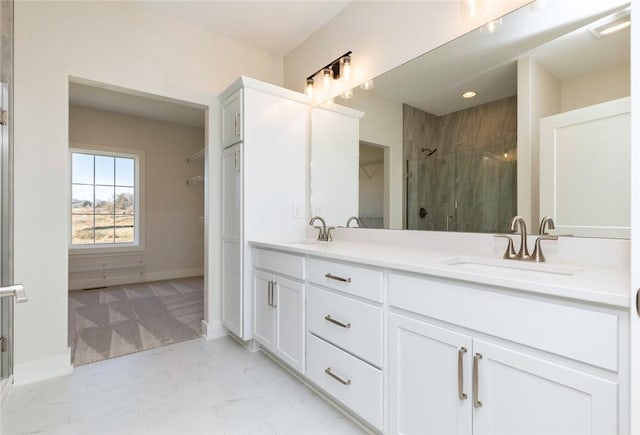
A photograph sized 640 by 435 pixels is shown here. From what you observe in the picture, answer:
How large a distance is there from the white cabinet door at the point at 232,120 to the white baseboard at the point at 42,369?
6.22 feet

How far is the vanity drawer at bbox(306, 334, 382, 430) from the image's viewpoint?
142 centimetres

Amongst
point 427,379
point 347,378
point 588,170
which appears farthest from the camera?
point 347,378

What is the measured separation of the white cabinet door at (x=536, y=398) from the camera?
2.78 ft

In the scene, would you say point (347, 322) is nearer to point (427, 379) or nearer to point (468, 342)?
point (427, 379)

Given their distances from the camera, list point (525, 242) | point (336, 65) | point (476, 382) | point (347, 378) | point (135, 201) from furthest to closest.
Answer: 1. point (135, 201)
2. point (336, 65)
3. point (347, 378)
4. point (525, 242)
5. point (476, 382)

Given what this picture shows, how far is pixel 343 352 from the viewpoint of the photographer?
159 centimetres

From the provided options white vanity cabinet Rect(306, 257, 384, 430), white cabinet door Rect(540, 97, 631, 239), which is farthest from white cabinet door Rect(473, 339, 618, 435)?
white cabinet door Rect(540, 97, 631, 239)

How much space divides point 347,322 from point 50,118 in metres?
2.31

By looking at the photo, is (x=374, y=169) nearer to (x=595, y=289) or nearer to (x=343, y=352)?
(x=343, y=352)

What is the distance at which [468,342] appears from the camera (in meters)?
1.10

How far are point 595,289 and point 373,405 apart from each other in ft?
3.28

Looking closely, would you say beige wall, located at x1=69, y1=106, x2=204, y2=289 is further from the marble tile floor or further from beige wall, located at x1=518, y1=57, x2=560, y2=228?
beige wall, located at x1=518, y1=57, x2=560, y2=228

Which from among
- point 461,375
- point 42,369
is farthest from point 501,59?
point 42,369

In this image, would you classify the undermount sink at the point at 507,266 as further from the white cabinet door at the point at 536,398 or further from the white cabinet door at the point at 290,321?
the white cabinet door at the point at 290,321
